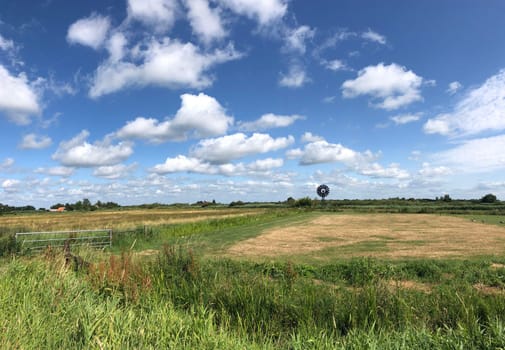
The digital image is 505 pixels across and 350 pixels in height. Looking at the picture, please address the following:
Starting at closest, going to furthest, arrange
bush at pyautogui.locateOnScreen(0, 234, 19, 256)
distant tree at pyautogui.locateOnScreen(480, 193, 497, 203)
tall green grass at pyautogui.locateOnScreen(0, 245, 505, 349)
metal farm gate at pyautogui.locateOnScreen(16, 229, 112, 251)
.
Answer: tall green grass at pyautogui.locateOnScreen(0, 245, 505, 349)
bush at pyautogui.locateOnScreen(0, 234, 19, 256)
metal farm gate at pyautogui.locateOnScreen(16, 229, 112, 251)
distant tree at pyautogui.locateOnScreen(480, 193, 497, 203)

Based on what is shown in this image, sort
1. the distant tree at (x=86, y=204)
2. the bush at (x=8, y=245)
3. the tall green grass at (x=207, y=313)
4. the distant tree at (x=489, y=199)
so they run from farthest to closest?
1. the distant tree at (x=86, y=204)
2. the distant tree at (x=489, y=199)
3. the bush at (x=8, y=245)
4. the tall green grass at (x=207, y=313)

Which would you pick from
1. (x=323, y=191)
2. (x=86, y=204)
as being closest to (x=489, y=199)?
(x=323, y=191)

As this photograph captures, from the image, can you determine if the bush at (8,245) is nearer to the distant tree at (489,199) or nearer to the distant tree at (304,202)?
the distant tree at (304,202)

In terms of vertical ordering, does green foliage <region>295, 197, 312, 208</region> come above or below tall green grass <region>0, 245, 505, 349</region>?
A: above

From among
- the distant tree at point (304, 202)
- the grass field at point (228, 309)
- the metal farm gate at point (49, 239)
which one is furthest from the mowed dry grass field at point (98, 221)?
the distant tree at point (304, 202)

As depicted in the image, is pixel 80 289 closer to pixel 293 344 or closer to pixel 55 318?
pixel 55 318

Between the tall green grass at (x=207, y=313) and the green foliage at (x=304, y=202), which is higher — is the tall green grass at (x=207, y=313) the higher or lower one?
the lower one

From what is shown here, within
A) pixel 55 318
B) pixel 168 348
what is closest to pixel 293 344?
pixel 168 348

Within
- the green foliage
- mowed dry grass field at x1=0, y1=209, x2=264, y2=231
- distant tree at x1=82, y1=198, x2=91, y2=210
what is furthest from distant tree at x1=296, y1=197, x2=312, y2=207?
distant tree at x1=82, y1=198, x2=91, y2=210

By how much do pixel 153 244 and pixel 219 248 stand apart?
4.96m

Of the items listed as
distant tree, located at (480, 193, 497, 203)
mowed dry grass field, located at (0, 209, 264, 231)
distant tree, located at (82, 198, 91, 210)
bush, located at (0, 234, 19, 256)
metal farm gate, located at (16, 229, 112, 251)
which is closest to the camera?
bush, located at (0, 234, 19, 256)

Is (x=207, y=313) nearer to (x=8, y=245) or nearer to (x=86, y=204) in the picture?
(x=8, y=245)

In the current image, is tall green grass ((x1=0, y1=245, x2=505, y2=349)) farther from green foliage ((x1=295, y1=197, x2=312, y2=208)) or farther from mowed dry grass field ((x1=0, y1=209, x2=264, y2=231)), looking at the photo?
green foliage ((x1=295, y1=197, x2=312, y2=208))

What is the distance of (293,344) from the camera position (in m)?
4.62
